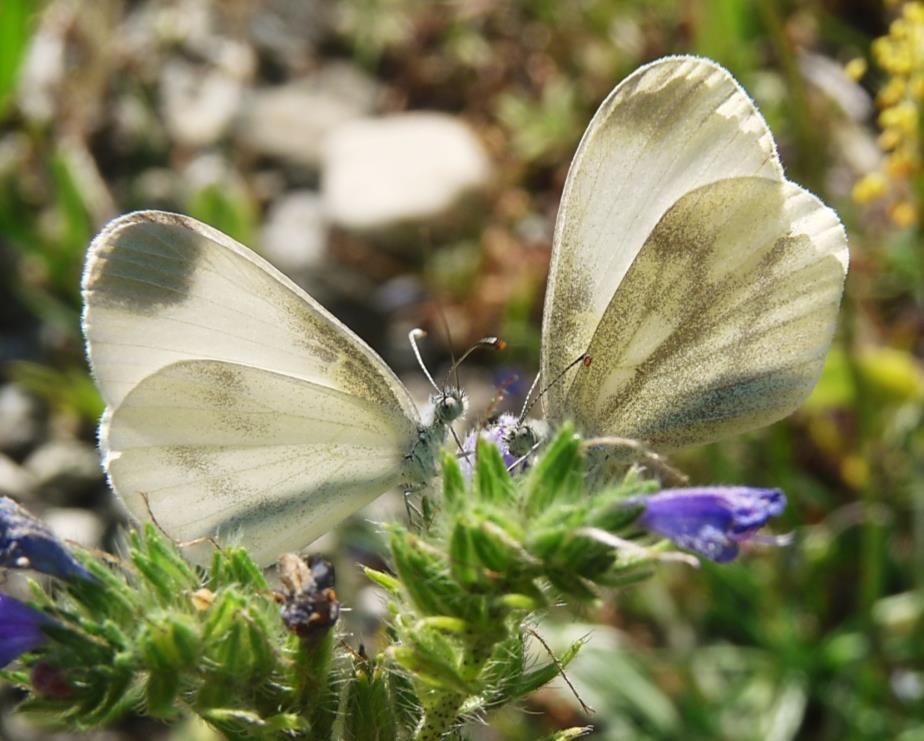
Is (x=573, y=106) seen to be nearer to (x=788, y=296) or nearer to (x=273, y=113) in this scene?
(x=273, y=113)

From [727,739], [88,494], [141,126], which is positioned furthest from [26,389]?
[727,739]

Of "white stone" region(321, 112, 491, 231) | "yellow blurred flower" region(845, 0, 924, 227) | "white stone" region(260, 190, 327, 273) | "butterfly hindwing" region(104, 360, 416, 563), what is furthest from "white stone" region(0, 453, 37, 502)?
"yellow blurred flower" region(845, 0, 924, 227)

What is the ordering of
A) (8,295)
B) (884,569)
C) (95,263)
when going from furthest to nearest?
(8,295) → (884,569) → (95,263)

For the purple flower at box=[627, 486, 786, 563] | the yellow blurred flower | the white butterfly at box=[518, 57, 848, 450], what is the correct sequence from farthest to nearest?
the yellow blurred flower
the white butterfly at box=[518, 57, 848, 450]
the purple flower at box=[627, 486, 786, 563]

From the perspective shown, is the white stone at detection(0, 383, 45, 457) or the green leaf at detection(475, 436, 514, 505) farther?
the white stone at detection(0, 383, 45, 457)

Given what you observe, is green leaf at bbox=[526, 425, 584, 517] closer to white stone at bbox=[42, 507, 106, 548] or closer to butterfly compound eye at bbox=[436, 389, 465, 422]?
butterfly compound eye at bbox=[436, 389, 465, 422]

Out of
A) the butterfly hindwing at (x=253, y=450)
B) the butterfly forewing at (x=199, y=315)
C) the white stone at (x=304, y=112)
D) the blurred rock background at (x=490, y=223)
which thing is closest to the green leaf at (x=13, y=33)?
the blurred rock background at (x=490, y=223)

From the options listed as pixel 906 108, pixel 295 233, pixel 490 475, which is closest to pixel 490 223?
pixel 295 233
